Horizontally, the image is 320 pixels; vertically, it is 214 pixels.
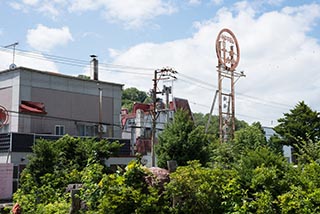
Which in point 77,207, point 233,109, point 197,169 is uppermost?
point 233,109

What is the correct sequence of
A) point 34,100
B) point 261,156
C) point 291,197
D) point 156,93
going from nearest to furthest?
point 291,197 → point 261,156 → point 34,100 → point 156,93

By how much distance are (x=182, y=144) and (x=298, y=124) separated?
15.0 metres

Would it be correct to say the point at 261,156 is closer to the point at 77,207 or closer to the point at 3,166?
the point at 77,207

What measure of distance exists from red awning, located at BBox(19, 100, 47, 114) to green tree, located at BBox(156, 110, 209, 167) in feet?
38.0

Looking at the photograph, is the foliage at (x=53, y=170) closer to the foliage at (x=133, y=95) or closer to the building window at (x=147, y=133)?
the building window at (x=147, y=133)

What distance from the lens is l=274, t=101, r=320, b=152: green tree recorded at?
33.8m

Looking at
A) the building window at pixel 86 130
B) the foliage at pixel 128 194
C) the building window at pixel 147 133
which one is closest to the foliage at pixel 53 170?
the foliage at pixel 128 194

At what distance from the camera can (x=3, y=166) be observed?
27234mm

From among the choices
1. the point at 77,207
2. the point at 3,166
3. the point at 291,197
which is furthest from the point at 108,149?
the point at 291,197

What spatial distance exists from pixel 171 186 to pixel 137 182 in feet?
2.42

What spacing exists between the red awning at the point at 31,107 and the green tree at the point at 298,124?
18.5 m

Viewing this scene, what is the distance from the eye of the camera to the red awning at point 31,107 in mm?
30953

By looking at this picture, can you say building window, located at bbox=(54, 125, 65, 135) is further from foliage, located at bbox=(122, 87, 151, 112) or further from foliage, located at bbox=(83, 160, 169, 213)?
foliage, located at bbox=(122, 87, 151, 112)

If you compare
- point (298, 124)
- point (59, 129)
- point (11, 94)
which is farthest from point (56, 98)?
point (298, 124)
